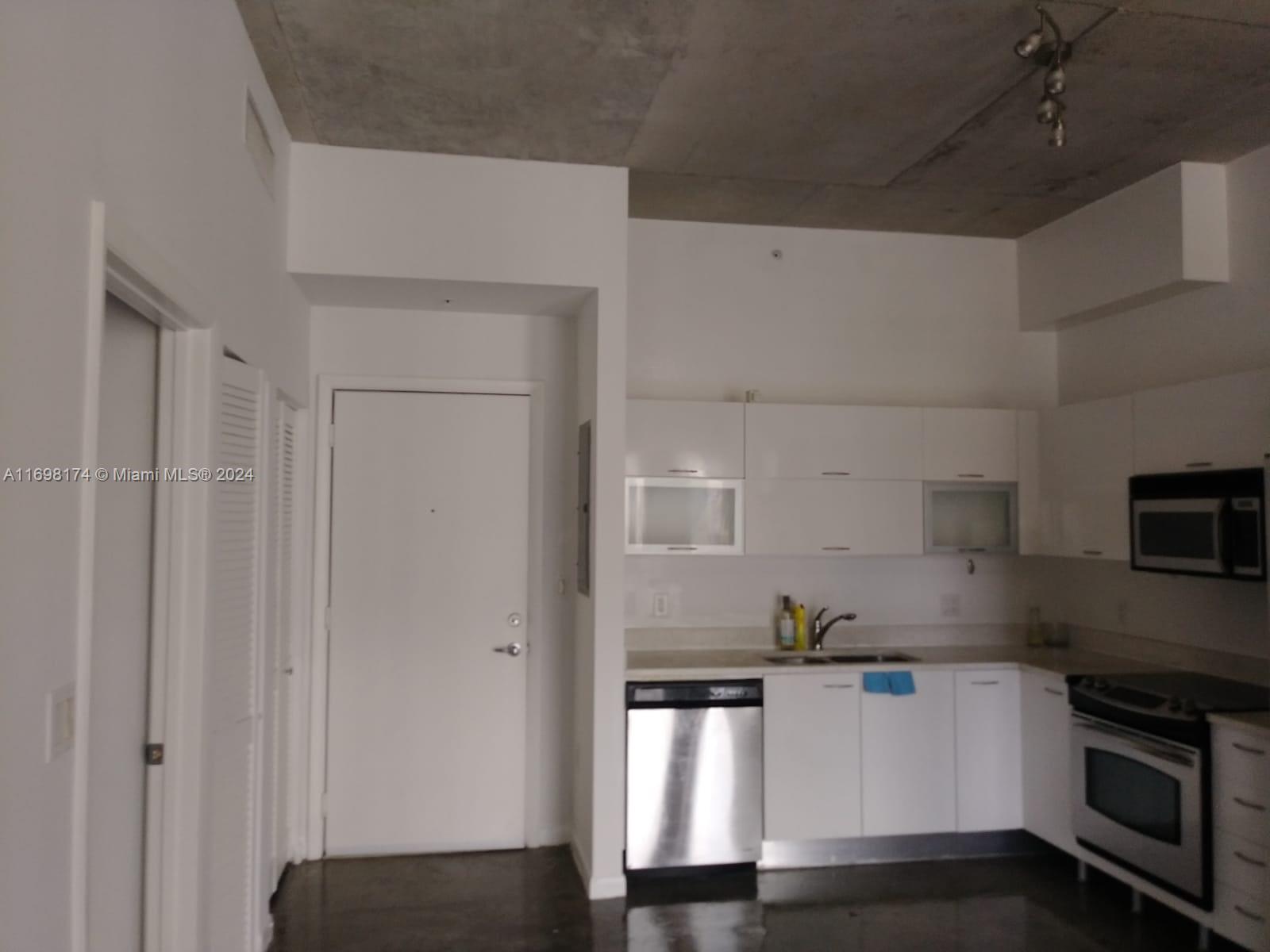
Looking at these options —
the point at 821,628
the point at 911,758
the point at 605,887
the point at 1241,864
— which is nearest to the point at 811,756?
the point at 911,758

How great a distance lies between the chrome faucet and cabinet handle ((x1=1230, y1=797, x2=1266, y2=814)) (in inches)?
68.5

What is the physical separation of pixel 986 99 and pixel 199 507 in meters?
2.94

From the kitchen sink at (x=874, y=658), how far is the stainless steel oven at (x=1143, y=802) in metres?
0.77

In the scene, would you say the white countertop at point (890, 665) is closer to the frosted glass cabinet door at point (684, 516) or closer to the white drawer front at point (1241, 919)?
the frosted glass cabinet door at point (684, 516)

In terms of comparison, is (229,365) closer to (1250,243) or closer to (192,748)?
(192,748)

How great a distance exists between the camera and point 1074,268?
452cm

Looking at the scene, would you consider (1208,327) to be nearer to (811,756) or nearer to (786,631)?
(786,631)

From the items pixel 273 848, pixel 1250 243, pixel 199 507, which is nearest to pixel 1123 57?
pixel 1250 243

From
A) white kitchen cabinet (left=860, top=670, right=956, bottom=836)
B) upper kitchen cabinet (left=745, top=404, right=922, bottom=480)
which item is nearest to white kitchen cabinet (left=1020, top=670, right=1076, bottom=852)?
white kitchen cabinet (left=860, top=670, right=956, bottom=836)

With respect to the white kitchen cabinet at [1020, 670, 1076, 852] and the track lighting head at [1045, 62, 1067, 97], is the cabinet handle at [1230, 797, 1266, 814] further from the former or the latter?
the track lighting head at [1045, 62, 1067, 97]

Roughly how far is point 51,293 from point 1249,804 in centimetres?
367

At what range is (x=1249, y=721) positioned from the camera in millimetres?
3086

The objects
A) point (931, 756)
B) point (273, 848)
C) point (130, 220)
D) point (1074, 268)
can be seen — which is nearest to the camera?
point (130, 220)

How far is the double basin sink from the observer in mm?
4211
